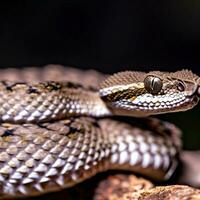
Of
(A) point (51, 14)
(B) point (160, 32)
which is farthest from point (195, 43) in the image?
(A) point (51, 14)

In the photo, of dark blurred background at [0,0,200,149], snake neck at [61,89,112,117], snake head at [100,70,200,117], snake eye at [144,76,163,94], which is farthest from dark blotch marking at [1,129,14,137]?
dark blurred background at [0,0,200,149]

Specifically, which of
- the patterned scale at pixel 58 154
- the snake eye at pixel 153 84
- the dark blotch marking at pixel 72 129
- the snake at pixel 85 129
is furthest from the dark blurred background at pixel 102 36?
the dark blotch marking at pixel 72 129

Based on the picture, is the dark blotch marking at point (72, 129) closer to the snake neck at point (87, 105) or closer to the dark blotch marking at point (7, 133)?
the snake neck at point (87, 105)

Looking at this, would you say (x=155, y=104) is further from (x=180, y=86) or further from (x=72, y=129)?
(x=72, y=129)

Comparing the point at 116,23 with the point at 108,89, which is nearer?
the point at 108,89

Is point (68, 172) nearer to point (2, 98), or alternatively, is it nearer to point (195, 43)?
point (2, 98)

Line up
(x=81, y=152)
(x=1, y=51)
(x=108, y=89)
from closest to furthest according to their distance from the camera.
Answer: (x=81, y=152) < (x=108, y=89) < (x=1, y=51)

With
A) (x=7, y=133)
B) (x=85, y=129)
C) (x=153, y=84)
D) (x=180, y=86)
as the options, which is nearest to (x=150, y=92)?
(x=153, y=84)
